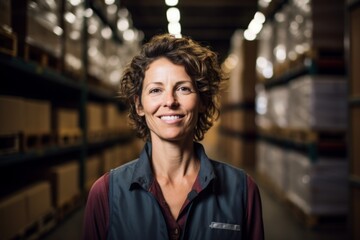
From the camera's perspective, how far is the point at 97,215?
181 cm

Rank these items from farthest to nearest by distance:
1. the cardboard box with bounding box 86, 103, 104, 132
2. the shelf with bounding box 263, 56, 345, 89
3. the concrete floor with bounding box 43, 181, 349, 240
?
the cardboard box with bounding box 86, 103, 104, 132
the shelf with bounding box 263, 56, 345, 89
the concrete floor with bounding box 43, 181, 349, 240

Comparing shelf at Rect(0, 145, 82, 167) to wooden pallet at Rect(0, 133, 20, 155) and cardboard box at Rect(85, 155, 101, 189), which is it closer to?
wooden pallet at Rect(0, 133, 20, 155)

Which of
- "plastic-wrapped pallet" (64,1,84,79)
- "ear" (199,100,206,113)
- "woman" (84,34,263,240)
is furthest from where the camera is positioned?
"plastic-wrapped pallet" (64,1,84,79)

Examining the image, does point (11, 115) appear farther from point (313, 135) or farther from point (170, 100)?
point (313, 135)

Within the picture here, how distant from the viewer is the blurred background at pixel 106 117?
398 cm

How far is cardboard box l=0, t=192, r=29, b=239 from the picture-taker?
11.5 feet

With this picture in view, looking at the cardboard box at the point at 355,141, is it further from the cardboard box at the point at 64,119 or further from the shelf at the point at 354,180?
the cardboard box at the point at 64,119

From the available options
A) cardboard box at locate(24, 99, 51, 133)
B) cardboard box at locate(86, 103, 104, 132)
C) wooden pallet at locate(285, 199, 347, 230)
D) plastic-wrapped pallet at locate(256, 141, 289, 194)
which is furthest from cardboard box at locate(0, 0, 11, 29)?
plastic-wrapped pallet at locate(256, 141, 289, 194)

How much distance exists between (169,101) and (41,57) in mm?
3132

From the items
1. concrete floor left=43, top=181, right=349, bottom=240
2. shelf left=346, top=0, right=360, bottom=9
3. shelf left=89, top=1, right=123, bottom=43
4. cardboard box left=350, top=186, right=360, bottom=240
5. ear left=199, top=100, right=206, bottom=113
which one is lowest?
concrete floor left=43, top=181, right=349, bottom=240

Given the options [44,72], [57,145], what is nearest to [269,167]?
[57,145]

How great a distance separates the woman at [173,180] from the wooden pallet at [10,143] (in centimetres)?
225

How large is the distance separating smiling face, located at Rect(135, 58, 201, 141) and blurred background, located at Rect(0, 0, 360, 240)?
2.01 ft

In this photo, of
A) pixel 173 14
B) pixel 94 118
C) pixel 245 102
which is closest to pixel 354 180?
pixel 94 118
